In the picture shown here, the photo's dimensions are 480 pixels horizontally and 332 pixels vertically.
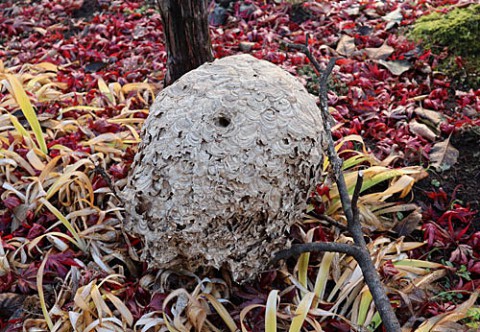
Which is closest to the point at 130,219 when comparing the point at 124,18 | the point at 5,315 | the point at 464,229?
the point at 5,315

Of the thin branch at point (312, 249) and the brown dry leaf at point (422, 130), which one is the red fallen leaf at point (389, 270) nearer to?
the thin branch at point (312, 249)

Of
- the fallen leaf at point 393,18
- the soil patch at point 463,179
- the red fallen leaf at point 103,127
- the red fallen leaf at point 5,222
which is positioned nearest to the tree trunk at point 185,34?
the red fallen leaf at point 103,127

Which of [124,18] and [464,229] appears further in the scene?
[124,18]

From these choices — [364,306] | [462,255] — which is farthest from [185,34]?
[462,255]

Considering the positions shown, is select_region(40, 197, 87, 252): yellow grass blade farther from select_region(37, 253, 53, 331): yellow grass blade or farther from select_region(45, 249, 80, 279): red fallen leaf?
select_region(37, 253, 53, 331): yellow grass blade

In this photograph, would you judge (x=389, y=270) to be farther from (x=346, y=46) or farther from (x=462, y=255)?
(x=346, y=46)

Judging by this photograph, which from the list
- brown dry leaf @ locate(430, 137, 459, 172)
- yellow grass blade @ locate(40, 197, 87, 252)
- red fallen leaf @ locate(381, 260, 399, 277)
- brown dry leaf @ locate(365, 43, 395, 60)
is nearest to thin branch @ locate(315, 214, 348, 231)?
red fallen leaf @ locate(381, 260, 399, 277)

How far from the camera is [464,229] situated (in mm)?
2475

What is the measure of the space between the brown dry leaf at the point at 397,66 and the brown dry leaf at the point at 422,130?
646 mm

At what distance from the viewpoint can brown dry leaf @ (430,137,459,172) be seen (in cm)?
290

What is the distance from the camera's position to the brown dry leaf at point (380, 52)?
12.7 feet

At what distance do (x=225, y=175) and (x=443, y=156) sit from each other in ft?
5.11

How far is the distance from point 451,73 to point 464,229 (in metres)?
1.55

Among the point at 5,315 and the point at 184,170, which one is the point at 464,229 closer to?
the point at 184,170
